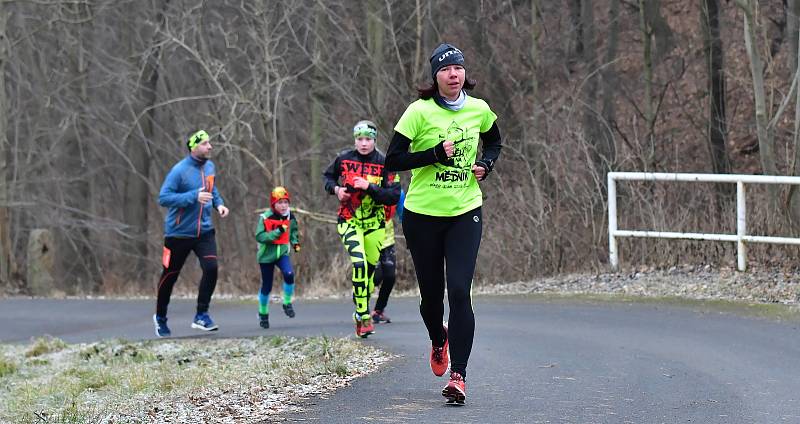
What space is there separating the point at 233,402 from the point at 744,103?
22527mm

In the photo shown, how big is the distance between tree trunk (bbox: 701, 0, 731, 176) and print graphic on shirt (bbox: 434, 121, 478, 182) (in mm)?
17655

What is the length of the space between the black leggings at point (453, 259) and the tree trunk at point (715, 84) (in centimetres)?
1764

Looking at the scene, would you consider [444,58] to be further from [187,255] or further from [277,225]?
[277,225]

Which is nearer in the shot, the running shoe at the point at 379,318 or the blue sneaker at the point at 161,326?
the running shoe at the point at 379,318

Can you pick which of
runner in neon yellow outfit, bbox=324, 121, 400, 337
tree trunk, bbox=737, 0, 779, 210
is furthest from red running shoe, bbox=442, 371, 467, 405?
tree trunk, bbox=737, 0, 779, 210

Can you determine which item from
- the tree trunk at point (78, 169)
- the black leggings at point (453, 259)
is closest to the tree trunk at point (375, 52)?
the tree trunk at point (78, 169)

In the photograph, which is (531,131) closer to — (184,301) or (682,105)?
(682,105)

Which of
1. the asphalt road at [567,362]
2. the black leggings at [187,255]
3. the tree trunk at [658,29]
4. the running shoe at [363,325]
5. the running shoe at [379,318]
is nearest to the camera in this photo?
the asphalt road at [567,362]

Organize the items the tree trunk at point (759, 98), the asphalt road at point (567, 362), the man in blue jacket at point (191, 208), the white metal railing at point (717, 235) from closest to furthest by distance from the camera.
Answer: the asphalt road at point (567, 362), the man in blue jacket at point (191, 208), the white metal railing at point (717, 235), the tree trunk at point (759, 98)

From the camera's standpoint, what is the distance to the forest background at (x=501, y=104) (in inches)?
763

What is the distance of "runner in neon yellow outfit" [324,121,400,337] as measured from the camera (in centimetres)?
1232

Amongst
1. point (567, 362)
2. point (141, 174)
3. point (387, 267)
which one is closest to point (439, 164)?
point (567, 362)

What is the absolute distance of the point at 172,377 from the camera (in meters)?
10.1

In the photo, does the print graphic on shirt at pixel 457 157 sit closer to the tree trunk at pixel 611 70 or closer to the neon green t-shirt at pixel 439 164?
the neon green t-shirt at pixel 439 164
